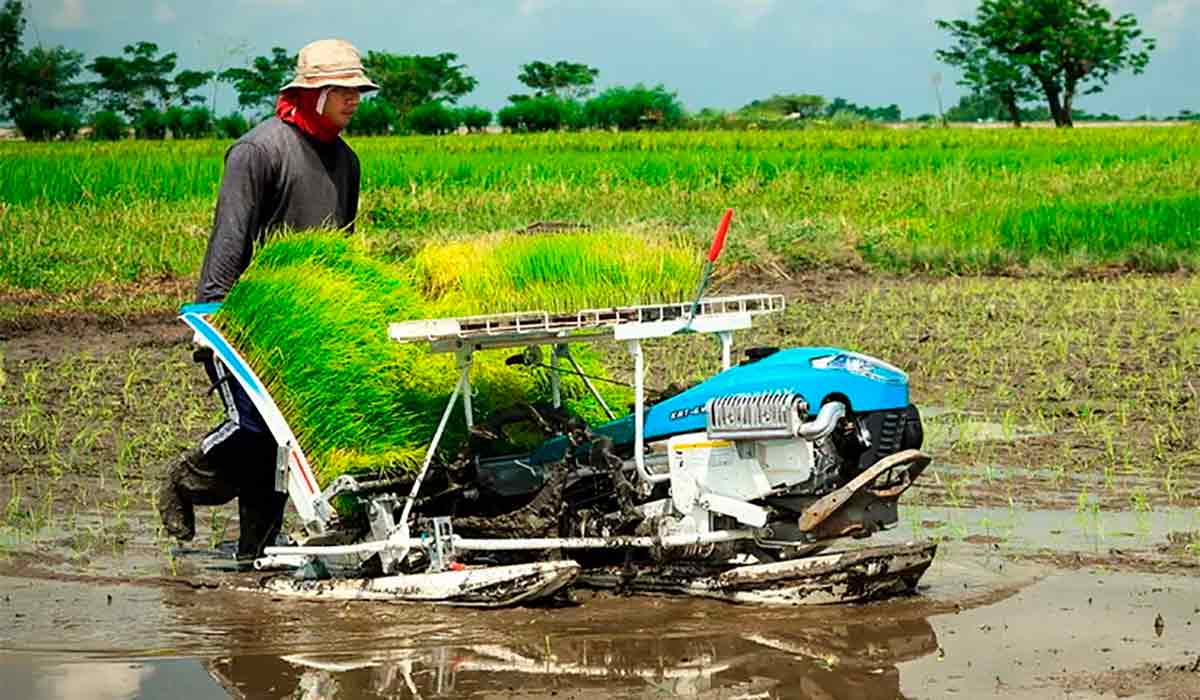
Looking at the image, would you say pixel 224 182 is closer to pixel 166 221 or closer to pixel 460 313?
pixel 460 313

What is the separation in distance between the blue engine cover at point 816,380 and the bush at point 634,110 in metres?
46.7

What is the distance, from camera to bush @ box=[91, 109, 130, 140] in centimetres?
3944

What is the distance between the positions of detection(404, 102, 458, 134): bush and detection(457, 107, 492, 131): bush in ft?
7.01

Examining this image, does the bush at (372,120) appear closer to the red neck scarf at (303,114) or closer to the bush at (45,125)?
the bush at (45,125)

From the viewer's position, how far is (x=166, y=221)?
17.1 meters

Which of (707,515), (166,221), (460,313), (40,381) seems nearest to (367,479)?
(460,313)

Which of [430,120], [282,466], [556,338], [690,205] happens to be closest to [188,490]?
[282,466]

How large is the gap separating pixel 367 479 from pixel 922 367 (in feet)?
17.7

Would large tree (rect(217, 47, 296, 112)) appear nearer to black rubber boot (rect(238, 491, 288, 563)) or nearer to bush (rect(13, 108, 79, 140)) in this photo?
bush (rect(13, 108, 79, 140))

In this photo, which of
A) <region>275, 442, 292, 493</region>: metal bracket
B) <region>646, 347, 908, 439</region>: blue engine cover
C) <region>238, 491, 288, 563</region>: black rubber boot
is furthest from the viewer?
<region>238, 491, 288, 563</region>: black rubber boot

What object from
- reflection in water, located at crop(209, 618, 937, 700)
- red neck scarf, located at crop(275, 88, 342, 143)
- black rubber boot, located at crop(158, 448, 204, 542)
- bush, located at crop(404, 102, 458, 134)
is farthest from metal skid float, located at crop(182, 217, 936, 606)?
bush, located at crop(404, 102, 458, 134)

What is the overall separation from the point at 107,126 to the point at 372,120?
8448 millimetres

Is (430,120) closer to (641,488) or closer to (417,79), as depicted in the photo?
(417,79)

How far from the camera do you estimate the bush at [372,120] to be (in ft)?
146
